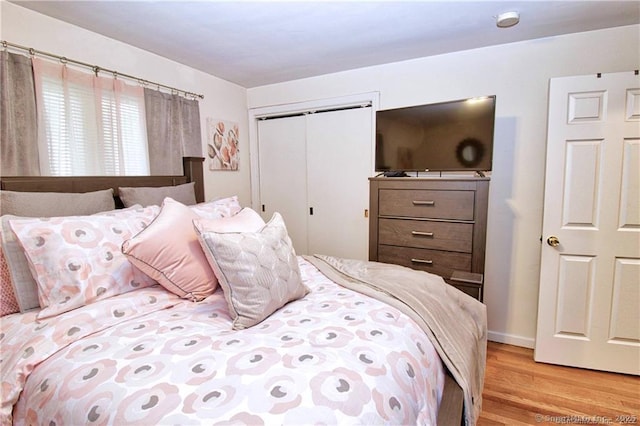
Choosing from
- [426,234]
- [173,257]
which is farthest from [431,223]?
[173,257]

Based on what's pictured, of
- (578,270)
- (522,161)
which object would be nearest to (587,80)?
(522,161)

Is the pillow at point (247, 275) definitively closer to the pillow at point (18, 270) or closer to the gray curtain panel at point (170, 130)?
the pillow at point (18, 270)

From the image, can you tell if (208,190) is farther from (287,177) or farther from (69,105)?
(69,105)

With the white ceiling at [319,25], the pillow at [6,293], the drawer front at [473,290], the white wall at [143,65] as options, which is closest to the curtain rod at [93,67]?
the white wall at [143,65]

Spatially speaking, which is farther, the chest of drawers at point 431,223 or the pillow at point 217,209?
the chest of drawers at point 431,223

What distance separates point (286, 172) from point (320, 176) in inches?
17.0

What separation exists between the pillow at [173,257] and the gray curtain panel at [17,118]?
38.4 inches

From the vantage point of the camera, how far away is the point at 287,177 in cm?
357

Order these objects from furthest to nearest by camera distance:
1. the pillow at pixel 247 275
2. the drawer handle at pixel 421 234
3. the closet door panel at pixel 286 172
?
the closet door panel at pixel 286 172, the drawer handle at pixel 421 234, the pillow at pixel 247 275

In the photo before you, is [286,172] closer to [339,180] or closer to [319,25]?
[339,180]

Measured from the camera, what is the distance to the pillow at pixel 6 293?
1.33 meters

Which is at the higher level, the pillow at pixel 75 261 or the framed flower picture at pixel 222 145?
the framed flower picture at pixel 222 145

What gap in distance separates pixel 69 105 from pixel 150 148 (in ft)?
1.87

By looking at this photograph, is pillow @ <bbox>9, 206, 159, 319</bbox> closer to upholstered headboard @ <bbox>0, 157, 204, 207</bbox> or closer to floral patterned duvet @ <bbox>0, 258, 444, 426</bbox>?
floral patterned duvet @ <bbox>0, 258, 444, 426</bbox>
